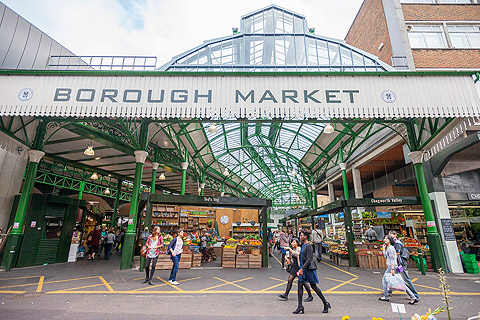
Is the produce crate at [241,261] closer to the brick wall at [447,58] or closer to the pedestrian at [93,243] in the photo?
the pedestrian at [93,243]

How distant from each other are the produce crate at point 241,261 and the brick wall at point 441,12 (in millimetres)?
15186

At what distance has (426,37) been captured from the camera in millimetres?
13125

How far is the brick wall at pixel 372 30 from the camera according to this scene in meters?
14.6

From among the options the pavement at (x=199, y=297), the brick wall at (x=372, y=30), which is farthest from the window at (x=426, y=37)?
the pavement at (x=199, y=297)

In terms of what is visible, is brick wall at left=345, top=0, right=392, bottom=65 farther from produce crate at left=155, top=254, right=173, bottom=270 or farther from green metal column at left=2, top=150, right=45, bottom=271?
green metal column at left=2, top=150, right=45, bottom=271

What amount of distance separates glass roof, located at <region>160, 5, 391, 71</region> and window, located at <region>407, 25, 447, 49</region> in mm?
2742

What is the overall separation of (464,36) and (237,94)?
575 inches

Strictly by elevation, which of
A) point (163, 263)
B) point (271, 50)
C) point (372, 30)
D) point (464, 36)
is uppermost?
point (372, 30)

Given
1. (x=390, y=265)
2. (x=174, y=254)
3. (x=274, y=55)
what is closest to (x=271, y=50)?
(x=274, y=55)

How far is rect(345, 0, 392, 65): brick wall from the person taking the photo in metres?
14.6

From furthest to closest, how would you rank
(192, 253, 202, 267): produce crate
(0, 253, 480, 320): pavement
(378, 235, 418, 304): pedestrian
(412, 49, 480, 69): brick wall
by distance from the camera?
(412, 49, 480, 69): brick wall < (192, 253, 202, 267): produce crate < (378, 235, 418, 304): pedestrian < (0, 253, 480, 320): pavement

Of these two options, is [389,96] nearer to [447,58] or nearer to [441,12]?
[447,58]

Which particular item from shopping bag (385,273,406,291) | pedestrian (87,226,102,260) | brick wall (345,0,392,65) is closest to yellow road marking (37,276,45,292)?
pedestrian (87,226,102,260)

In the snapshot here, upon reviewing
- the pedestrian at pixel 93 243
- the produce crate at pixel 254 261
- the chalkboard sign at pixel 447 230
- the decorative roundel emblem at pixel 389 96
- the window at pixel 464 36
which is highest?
the window at pixel 464 36
